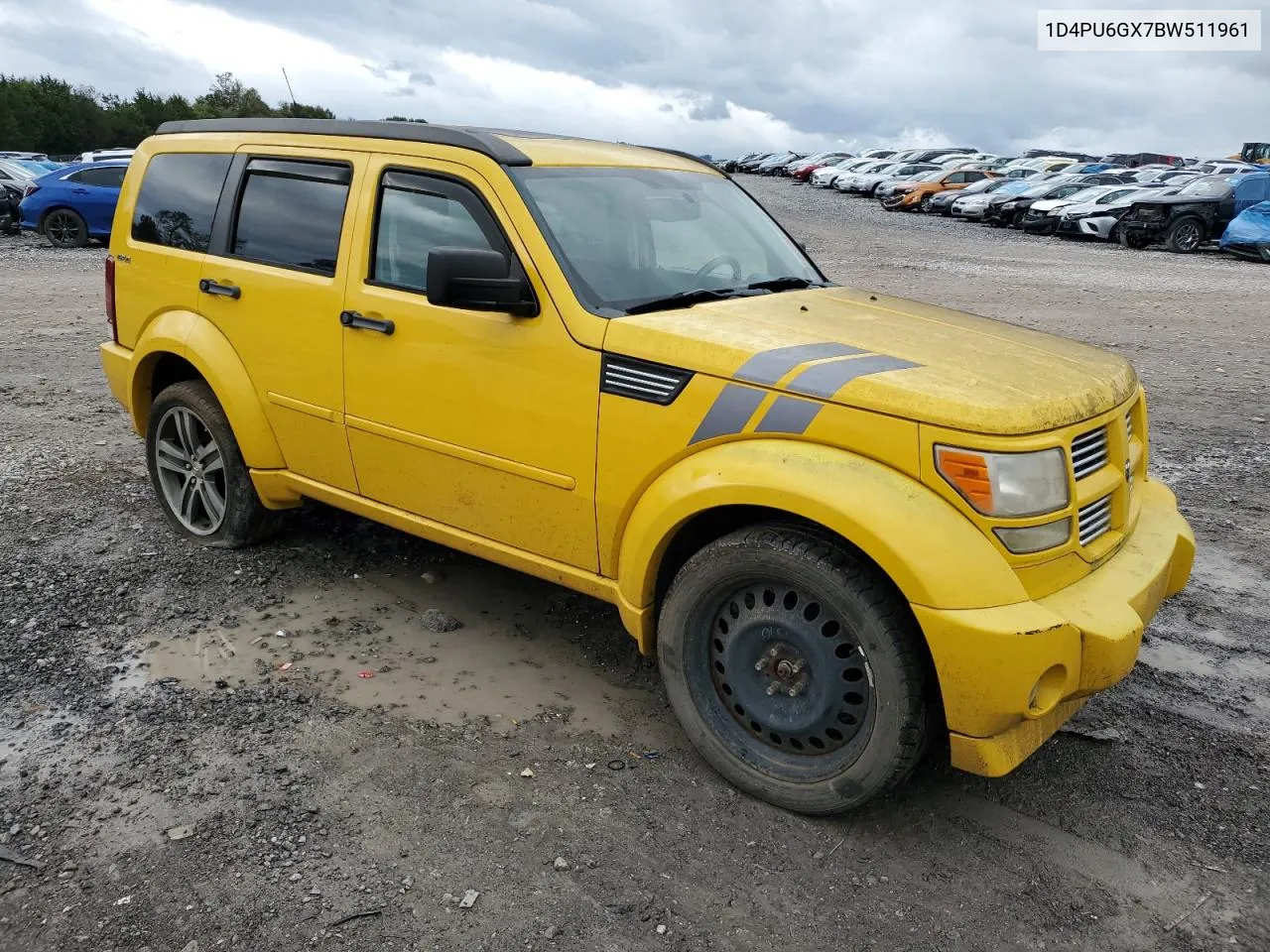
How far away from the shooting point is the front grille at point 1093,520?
3.00m

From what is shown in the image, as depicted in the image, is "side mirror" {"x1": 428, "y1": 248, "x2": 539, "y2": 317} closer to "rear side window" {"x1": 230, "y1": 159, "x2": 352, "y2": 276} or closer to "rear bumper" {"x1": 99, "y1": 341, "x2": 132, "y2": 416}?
"rear side window" {"x1": 230, "y1": 159, "x2": 352, "y2": 276}

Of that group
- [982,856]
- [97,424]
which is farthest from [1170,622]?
[97,424]

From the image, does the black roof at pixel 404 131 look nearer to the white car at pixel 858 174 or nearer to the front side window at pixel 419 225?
the front side window at pixel 419 225

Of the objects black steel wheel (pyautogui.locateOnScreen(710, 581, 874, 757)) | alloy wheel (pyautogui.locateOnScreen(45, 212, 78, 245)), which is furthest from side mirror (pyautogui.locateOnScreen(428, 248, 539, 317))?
alloy wheel (pyautogui.locateOnScreen(45, 212, 78, 245))

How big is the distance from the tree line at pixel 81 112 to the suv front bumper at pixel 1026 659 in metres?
67.4

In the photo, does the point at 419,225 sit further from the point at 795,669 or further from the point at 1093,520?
the point at 1093,520

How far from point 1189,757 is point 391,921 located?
2.64 metres

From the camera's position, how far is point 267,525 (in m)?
5.02

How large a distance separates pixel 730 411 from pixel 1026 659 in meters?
1.06

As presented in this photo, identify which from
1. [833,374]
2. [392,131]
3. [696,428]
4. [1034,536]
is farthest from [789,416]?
[392,131]

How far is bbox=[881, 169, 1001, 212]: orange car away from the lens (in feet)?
110

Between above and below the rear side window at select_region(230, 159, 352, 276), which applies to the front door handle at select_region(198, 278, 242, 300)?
below

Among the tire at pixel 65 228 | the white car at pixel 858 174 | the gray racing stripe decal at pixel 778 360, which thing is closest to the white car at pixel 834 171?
the white car at pixel 858 174

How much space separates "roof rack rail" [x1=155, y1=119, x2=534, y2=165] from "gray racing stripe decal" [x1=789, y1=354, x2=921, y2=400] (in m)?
1.44
